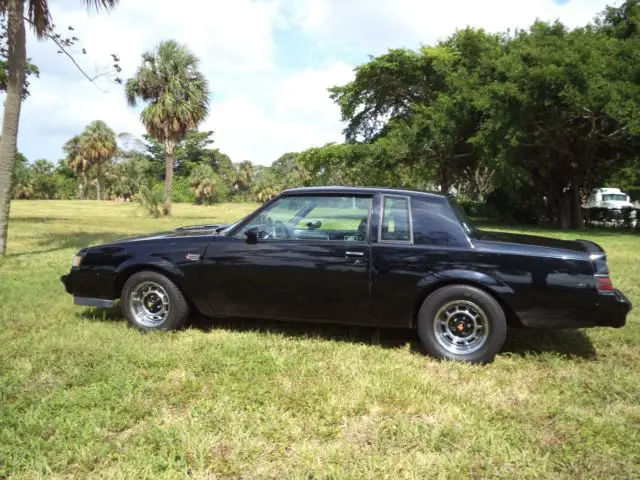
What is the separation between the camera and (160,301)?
5039 mm

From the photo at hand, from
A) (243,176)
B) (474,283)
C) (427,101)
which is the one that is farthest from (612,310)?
(243,176)

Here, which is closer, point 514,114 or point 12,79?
point 12,79

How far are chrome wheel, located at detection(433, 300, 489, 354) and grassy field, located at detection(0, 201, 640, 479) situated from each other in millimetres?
215

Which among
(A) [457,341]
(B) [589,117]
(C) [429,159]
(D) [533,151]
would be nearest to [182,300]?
(A) [457,341]

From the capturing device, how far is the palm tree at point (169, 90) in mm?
27812

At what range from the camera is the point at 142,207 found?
2806 centimetres

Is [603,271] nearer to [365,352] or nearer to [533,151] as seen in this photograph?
[365,352]

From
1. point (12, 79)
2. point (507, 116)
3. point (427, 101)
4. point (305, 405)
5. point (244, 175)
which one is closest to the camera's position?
point (305, 405)

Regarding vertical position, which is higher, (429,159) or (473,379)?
(429,159)

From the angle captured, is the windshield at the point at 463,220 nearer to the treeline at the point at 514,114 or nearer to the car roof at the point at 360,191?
the car roof at the point at 360,191

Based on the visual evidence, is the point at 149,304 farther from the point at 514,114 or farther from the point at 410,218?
the point at 514,114

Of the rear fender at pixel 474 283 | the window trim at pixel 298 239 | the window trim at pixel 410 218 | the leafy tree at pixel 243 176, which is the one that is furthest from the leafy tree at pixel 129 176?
the rear fender at pixel 474 283

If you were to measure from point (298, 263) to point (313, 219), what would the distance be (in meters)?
0.46

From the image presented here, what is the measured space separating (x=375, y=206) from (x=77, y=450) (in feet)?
9.76
